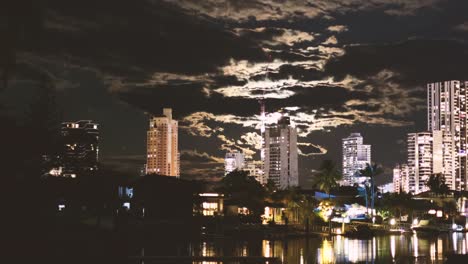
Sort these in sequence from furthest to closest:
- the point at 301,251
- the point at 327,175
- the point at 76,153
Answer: the point at 327,175, the point at 76,153, the point at 301,251

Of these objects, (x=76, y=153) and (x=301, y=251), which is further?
(x=76, y=153)

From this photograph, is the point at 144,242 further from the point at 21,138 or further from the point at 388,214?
the point at 388,214

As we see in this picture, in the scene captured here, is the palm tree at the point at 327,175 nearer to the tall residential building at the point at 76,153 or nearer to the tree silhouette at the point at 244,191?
the tree silhouette at the point at 244,191

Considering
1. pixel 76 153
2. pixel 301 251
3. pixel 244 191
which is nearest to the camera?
pixel 301 251

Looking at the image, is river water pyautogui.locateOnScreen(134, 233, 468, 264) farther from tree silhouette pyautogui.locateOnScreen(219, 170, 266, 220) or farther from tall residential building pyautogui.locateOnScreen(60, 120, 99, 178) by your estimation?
tree silhouette pyautogui.locateOnScreen(219, 170, 266, 220)

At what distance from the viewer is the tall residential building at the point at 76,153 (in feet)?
133

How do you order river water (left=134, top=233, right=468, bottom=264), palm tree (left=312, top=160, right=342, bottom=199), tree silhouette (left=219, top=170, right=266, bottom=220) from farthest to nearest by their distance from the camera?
palm tree (left=312, top=160, right=342, bottom=199) → tree silhouette (left=219, top=170, right=266, bottom=220) → river water (left=134, top=233, right=468, bottom=264)

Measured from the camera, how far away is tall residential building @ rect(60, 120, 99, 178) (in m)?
40.4

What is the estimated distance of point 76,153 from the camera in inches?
1877

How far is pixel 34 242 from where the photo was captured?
2578cm

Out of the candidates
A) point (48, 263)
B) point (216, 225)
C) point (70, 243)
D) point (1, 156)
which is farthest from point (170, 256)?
point (216, 225)

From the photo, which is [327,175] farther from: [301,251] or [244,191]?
[301,251]

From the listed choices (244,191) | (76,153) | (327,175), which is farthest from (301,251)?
(327,175)

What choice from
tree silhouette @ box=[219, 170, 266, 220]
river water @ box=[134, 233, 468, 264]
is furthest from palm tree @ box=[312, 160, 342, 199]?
river water @ box=[134, 233, 468, 264]
